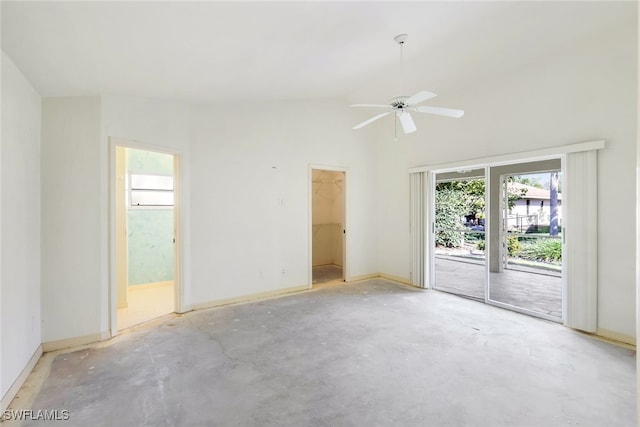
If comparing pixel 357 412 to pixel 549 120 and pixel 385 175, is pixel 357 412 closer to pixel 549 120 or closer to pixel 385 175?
pixel 549 120

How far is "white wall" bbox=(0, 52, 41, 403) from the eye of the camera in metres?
2.09

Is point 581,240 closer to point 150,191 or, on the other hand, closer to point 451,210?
point 451,210

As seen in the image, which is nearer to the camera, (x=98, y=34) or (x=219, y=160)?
(x=98, y=34)

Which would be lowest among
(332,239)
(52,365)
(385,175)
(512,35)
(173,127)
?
(52,365)

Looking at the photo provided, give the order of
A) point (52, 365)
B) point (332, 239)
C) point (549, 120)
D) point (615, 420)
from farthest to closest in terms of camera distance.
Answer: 1. point (332, 239)
2. point (549, 120)
3. point (52, 365)
4. point (615, 420)

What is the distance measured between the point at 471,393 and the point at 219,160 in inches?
151

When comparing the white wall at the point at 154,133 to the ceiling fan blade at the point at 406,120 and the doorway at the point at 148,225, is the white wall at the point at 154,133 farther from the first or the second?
the ceiling fan blade at the point at 406,120

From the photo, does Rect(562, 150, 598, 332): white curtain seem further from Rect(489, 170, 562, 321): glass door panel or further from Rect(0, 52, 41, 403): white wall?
Rect(0, 52, 41, 403): white wall

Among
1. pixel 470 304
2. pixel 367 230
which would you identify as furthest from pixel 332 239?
pixel 470 304

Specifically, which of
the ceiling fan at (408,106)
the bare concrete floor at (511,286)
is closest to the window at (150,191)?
the ceiling fan at (408,106)

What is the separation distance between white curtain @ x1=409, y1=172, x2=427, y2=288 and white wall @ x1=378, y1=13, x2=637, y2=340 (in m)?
0.75

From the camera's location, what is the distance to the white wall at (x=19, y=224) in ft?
6.87

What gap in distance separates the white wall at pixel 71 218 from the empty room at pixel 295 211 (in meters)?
0.02

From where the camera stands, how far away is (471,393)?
2.19 meters
